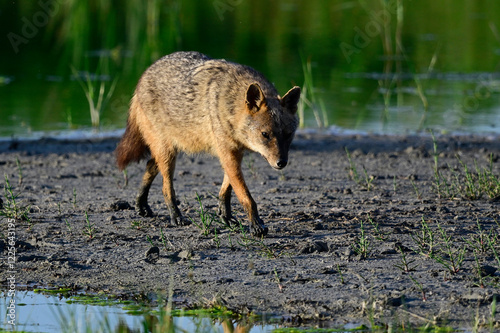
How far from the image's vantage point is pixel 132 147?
7.62 metres

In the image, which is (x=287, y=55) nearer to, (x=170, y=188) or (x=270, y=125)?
(x=170, y=188)

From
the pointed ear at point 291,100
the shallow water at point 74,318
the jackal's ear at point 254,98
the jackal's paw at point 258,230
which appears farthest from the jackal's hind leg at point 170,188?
the shallow water at point 74,318

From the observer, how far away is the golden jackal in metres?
6.52

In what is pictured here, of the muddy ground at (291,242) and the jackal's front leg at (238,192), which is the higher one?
the jackal's front leg at (238,192)

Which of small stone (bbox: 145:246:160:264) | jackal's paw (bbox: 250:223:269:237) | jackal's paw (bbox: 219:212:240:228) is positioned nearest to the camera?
small stone (bbox: 145:246:160:264)

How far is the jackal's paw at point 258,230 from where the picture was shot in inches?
253

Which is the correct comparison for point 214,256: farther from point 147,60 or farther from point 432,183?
point 147,60

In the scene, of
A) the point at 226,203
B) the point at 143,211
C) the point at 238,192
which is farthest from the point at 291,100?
the point at 143,211

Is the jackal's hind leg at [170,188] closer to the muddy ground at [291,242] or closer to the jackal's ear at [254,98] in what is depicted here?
the muddy ground at [291,242]

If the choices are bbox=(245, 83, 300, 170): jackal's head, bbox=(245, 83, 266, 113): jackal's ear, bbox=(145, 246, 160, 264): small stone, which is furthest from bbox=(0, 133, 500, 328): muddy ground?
bbox=(245, 83, 266, 113): jackal's ear

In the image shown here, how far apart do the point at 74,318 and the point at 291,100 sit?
8.82 ft

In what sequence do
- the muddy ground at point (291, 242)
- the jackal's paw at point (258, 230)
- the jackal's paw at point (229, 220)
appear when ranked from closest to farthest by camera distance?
the muddy ground at point (291, 242) < the jackal's paw at point (258, 230) < the jackal's paw at point (229, 220)

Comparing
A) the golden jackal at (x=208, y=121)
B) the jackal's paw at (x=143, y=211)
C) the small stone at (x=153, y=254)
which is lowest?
the jackal's paw at (x=143, y=211)

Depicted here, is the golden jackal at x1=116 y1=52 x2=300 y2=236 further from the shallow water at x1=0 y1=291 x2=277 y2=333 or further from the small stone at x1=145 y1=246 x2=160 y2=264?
the shallow water at x1=0 y1=291 x2=277 y2=333
